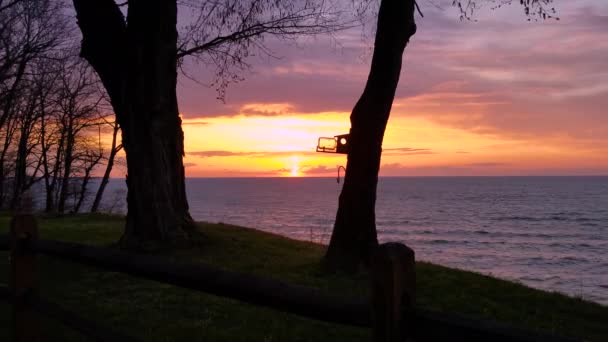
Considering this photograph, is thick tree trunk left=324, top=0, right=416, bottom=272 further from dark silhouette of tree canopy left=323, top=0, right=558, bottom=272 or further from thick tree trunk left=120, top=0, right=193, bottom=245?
thick tree trunk left=120, top=0, right=193, bottom=245

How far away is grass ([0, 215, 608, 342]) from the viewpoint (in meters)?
7.15

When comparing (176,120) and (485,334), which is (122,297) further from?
(485,334)

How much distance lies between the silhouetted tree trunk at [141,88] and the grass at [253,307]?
41.2 inches

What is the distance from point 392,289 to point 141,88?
11303mm

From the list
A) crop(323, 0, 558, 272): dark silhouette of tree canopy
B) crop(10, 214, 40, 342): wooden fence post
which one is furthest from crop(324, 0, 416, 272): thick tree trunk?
crop(10, 214, 40, 342): wooden fence post

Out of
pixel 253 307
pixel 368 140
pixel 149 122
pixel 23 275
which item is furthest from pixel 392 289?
pixel 149 122

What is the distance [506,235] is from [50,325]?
5206 centimetres

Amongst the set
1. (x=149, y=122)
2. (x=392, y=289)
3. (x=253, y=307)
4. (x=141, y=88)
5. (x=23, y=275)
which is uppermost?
(x=141, y=88)

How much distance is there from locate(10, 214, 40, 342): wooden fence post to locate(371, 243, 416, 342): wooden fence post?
3284 mm

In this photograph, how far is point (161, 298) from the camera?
8.84 m

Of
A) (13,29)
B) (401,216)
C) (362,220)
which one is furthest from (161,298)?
(401,216)

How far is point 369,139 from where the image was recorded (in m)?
10.7

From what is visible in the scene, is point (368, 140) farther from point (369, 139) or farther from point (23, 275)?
Answer: point (23, 275)

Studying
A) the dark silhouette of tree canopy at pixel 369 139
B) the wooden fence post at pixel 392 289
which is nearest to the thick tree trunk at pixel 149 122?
the dark silhouette of tree canopy at pixel 369 139
